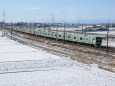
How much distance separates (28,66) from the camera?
27.4 m

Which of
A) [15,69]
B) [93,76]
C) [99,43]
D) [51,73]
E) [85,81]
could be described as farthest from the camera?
[99,43]

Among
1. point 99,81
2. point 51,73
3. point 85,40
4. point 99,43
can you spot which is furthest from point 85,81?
point 85,40

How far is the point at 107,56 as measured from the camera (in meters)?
34.1

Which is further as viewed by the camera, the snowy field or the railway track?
the railway track

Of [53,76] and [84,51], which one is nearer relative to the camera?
[53,76]

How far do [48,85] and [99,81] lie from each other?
A: 382cm

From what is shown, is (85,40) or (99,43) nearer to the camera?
(99,43)

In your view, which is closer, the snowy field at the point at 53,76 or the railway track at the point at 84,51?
the snowy field at the point at 53,76

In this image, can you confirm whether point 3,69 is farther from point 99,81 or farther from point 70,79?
point 99,81

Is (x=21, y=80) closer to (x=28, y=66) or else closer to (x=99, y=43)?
(x=28, y=66)

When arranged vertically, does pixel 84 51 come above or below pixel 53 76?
below

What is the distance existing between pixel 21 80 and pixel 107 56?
54.9ft

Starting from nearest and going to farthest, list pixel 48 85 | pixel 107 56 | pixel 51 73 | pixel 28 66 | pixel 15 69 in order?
1. pixel 48 85
2. pixel 51 73
3. pixel 15 69
4. pixel 28 66
5. pixel 107 56

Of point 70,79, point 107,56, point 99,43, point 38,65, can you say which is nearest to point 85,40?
point 99,43
